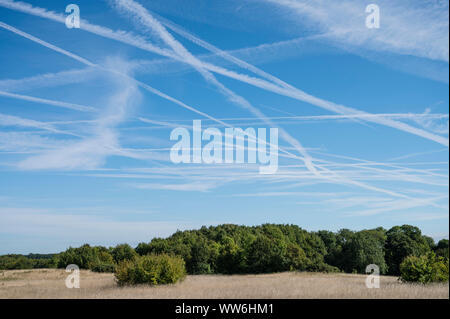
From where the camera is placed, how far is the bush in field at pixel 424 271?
24.3 m

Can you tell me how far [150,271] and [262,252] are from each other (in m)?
30.0

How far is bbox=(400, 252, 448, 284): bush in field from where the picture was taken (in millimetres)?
24312

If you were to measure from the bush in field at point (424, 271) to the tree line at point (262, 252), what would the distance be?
15.8 meters

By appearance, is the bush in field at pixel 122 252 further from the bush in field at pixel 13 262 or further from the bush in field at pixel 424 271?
the bush in field at pixel 424 271

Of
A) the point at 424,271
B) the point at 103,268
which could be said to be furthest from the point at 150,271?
the point at 103,268

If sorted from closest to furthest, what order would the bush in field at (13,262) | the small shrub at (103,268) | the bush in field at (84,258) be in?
1. the bush in field at (13,262)
2. the small shrub at (103,268)
3. the bush in field at (84,258)

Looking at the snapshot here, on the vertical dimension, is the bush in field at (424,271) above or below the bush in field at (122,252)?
above

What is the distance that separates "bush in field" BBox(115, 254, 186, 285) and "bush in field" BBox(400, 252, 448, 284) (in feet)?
52.0

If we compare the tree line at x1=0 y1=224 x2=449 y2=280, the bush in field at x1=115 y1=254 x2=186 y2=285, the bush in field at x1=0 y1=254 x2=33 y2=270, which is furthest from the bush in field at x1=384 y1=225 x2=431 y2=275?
the bush in field at x1=0 y1=254 x2=33 y2=270

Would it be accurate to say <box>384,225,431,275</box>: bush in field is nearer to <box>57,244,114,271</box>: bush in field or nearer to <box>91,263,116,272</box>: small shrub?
<box>57,244,114,271</box>: bush in field

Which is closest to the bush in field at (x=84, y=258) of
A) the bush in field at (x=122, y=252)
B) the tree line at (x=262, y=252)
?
the tree line at (x=262, y=252)

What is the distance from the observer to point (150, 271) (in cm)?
2353
